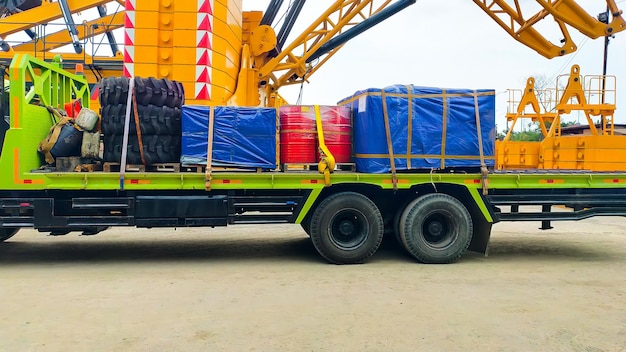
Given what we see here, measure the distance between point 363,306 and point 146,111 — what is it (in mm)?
4013

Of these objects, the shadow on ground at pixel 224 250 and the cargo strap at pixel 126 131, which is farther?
the shadow on ground at pixel 224 250

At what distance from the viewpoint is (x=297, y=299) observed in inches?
207

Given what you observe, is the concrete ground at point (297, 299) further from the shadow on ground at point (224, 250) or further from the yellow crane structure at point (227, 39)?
the yellow crane structure at point (227, 39)

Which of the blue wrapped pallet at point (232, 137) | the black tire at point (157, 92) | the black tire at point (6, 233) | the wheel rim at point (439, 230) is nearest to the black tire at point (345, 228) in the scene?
the wheel rim at point (439, 230)

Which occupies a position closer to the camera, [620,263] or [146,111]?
[146,111]

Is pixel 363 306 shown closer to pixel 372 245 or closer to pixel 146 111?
pixel 372 245

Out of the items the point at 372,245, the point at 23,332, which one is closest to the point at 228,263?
the point at 372,245

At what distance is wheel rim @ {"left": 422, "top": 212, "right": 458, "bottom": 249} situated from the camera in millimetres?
7168

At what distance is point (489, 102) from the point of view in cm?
720

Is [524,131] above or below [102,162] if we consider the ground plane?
above

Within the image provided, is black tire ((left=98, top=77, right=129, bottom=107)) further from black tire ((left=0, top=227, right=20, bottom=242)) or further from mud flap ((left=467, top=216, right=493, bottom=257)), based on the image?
mud flap ((left=467, top=216, right=493, bottom=257))

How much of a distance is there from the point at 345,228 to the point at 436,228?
1356 mm

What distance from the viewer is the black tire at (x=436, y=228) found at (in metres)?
7.06

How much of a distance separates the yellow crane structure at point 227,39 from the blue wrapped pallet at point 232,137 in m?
2.58
